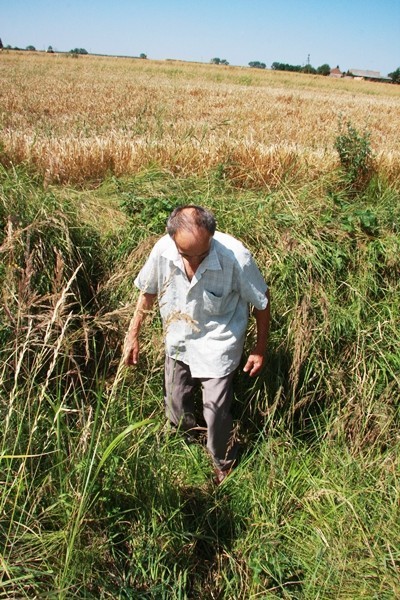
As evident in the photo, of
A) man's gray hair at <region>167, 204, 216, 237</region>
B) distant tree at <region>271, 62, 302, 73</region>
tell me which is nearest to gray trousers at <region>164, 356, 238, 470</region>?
man's gray hair at <region>167, 204, 216, 237</region>

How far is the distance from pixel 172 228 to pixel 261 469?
1.55m

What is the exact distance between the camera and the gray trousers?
2648mm

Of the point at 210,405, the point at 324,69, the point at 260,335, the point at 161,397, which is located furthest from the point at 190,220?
the point at 324,69

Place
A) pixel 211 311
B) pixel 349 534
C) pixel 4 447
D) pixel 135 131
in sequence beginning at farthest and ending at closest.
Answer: pixel 135 131
pixel 211 311
pixel 349 534
pixel 4 447

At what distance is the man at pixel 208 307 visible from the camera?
→ 7.87ft

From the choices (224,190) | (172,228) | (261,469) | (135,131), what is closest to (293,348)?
(261,469)

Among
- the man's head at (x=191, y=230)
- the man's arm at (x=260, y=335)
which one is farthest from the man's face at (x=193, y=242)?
the man's arm at (x=260, y=335)

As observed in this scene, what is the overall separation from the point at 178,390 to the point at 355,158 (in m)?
3.28

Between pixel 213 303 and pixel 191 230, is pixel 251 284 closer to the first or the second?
pixel 213 303

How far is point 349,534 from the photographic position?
7.25 ft

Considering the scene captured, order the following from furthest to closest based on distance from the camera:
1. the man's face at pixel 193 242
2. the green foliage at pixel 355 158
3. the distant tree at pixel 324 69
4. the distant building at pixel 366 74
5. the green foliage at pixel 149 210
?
1. the distant building at pixel 366 74
2. the distant tree at pixel 324 69
3. the green foliage at pixel 355 158
4. the green foliage at pixel 149 210
5. the man's face at pixel 193 242

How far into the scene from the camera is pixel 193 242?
224 cm

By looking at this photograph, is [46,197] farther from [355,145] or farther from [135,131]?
[135,131]

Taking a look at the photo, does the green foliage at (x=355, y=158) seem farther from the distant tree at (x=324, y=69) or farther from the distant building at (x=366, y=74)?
the distant building at (x=366, y=74)
